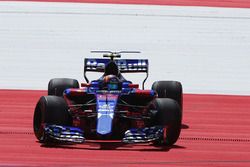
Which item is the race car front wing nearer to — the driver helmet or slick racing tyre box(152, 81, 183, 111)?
the driver helmet

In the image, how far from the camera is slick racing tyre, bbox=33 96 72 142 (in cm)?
1340

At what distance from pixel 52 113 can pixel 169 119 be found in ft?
5.00

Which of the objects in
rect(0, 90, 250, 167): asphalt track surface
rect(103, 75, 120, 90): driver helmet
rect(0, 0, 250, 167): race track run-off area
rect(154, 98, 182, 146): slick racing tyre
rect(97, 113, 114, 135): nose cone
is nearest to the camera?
rect(0, 90, 250, 167): asphalt track surface

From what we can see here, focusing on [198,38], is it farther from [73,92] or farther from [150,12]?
[73,92]

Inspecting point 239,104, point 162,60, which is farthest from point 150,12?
point 239,104

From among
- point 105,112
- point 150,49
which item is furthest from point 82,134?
point 150,49

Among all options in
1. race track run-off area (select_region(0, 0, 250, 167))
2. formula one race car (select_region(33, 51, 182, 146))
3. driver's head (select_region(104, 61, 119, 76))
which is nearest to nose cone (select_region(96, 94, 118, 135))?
formula one race car (select_region(33, 51, 182, 146))

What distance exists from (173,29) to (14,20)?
160 inches

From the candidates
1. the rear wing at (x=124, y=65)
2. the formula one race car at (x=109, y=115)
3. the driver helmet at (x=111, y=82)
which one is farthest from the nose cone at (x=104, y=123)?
the rear wing at (x=124, y=65)

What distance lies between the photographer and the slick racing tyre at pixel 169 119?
13.4 meters

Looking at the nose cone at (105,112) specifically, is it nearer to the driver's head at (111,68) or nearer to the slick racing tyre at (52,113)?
the slick racing tyre at (52,113)

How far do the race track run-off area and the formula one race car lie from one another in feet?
3.53

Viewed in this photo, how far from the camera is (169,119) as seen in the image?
1336cm

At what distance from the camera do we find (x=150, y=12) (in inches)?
1056
